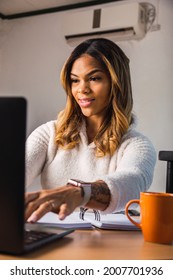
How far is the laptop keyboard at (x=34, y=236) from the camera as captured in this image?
40 cm

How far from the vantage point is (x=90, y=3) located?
2.30 m

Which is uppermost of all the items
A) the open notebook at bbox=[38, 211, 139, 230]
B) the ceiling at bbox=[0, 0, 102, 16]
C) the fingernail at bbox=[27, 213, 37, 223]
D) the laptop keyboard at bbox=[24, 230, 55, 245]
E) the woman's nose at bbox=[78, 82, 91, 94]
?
the ceiling at bbox=[0, 0, 102, 16]

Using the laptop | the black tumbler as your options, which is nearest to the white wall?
the black tumbler

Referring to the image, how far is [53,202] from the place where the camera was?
20.0 inches

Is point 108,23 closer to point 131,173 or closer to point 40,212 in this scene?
point 131,173

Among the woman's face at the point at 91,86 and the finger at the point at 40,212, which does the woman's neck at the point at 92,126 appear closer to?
the woman's face at the point at 91,86

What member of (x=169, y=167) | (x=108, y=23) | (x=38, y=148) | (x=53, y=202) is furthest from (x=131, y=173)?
(x=108, y=23)

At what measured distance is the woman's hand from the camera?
47 cm

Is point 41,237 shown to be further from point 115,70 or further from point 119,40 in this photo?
point 119,40

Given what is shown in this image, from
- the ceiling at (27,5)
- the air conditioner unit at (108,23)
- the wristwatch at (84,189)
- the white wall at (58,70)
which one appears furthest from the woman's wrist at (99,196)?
the ceiling at (27,5)

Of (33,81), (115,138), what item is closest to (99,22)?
(33,81)

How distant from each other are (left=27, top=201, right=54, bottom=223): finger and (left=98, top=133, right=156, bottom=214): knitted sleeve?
0.17 metres

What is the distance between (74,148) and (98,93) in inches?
7.4

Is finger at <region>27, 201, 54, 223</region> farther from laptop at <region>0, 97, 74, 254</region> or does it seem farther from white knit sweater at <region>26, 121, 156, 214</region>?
white knit sweater at <region>26, 121, 156, 214</region>
